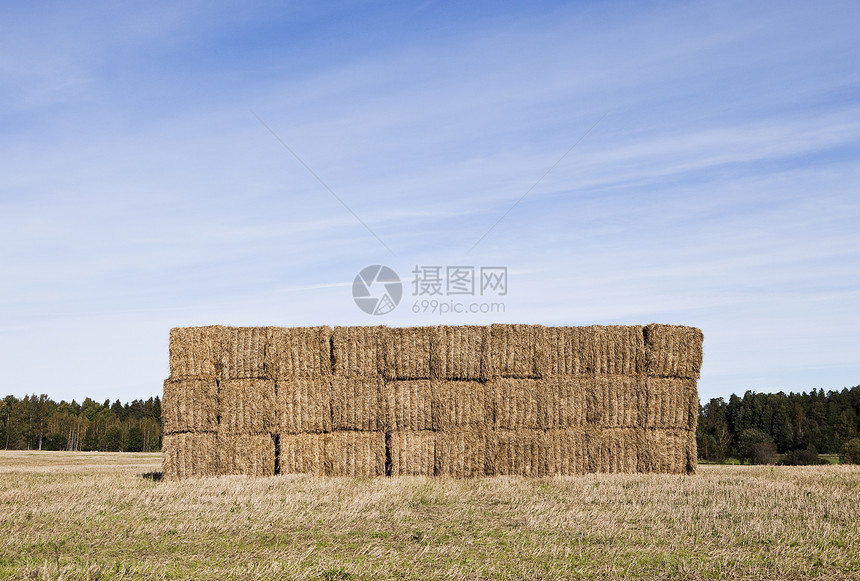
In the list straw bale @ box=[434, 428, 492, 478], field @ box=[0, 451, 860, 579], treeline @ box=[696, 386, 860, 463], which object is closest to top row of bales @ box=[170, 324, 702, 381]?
straw bale @ box=[434, 428, 492, 478]

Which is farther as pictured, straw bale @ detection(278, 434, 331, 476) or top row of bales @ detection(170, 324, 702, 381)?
top row of bales @ detection(170, 324, 702, 381)

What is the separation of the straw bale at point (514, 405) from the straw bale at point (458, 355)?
53 cm

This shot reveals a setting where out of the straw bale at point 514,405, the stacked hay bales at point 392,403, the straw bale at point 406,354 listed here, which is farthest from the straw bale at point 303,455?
the straw bale at point 514,405

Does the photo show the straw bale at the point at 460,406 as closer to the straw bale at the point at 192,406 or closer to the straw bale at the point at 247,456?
the straw bale at the point at 247,456

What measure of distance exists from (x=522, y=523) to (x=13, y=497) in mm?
10910

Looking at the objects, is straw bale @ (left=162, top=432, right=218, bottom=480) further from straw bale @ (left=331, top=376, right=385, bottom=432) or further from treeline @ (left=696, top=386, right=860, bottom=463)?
treeline @ (left=696, top=386, right=860, bottom=463)

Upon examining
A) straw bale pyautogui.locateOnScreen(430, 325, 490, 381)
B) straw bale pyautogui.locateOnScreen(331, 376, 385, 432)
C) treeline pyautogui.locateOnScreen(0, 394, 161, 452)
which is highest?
straw bale pyautogui.locateOnScreen(430, 325, 490, 381)

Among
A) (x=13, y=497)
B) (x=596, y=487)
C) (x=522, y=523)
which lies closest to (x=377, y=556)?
(x=522, y=523)

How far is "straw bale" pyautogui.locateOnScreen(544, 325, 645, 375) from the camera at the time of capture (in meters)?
21.6

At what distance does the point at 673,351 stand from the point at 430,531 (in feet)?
39.8

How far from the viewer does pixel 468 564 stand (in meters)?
10.0

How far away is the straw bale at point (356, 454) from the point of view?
21156mm

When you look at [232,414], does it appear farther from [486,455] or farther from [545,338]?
[545,338]

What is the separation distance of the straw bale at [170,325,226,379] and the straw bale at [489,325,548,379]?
738cm
